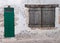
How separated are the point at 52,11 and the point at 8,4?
1.97 meters

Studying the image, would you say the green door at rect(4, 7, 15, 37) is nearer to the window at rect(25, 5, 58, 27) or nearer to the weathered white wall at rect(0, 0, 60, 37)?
the weathered white wall at rect(0, 0, 60, 37)

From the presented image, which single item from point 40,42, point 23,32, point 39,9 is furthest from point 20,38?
point 39,9

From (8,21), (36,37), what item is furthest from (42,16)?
(8,21)

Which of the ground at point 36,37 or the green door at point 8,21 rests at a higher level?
the green door at point 8,21

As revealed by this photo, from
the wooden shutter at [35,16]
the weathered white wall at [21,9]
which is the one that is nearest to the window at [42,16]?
the wooden shutter at [35,16]

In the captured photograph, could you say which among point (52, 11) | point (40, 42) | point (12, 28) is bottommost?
point (40, 42)

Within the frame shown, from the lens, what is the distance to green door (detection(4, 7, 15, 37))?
991cm

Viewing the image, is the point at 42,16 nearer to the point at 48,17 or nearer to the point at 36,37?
the point at 48,17

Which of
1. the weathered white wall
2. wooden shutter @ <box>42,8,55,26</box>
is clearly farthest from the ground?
wooden shutter @ <box>42,8,55,26</box>

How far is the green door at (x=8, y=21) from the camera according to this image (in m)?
Answer: 9.91

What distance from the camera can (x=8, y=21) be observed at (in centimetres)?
992

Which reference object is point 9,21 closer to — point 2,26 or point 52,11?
point 2,26

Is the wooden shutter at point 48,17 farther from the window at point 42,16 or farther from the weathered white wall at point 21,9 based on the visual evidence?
the weathered white wall at point 21,9

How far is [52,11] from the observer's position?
10.1m
